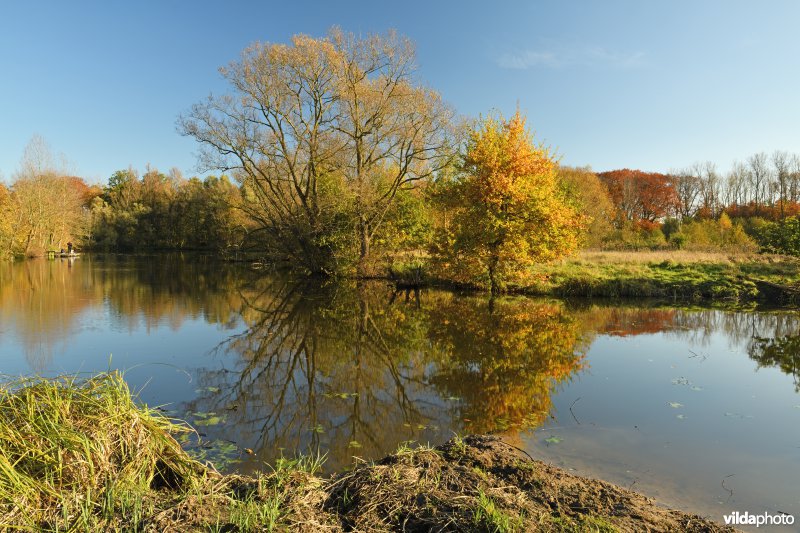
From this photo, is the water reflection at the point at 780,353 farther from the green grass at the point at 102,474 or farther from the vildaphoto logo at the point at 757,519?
the green grass at the point at 102,474

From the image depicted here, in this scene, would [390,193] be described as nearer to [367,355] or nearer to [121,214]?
[367,355]

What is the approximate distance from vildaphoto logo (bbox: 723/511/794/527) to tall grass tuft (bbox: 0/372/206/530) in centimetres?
500

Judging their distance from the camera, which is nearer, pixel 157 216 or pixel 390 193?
pixel 390 193

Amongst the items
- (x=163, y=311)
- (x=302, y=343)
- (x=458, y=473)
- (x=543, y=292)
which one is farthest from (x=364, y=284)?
(x=458, y=473)

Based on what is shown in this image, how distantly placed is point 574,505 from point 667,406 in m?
4.79

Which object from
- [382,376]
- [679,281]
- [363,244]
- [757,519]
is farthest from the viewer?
[363,244]

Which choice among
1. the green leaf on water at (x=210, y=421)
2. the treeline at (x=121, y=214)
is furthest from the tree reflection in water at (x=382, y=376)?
the treeline at (x=121, y=214)

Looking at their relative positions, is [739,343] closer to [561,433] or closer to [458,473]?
[561,433]

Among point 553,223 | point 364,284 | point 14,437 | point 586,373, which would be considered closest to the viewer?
point 14,437

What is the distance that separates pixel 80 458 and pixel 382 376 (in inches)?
238

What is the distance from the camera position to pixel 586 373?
9625mm

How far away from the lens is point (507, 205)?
19.7 meters

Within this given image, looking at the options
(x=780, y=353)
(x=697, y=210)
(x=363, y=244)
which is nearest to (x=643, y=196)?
(x=697, y=210)

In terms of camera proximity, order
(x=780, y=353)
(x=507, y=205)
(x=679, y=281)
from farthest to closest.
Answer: (x=679, y=281) → (x=507, y=205) → (x=780, y=353)
